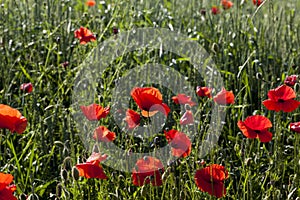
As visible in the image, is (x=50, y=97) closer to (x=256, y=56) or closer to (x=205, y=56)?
(x=205, y=56)

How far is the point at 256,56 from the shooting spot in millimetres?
3289

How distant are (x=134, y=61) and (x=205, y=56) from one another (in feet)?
1.25

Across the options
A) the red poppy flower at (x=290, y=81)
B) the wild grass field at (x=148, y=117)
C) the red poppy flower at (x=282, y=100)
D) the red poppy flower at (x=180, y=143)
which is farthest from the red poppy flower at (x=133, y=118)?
the red poppy flower at (x=290, y=81)

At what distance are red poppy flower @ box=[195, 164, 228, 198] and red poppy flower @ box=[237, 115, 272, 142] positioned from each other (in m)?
0.21

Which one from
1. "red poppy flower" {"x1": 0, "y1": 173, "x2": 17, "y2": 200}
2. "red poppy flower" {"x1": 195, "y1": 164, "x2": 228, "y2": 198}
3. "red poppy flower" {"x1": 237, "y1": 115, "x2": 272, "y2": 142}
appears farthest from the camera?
"red poppy flower" {"x1": 237, "y1": 115, "x2": 272, "y2": 142}

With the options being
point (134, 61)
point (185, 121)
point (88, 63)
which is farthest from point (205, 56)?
point (185, 121)

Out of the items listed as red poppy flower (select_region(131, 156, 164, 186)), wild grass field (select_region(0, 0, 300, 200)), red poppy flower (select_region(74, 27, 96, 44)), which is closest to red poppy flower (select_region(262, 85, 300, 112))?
wild grass field (select_region(0, 0, 300, 200))

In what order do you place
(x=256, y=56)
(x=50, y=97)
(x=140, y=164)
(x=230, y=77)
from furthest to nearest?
(x=256, y=56) < (x=230, y=77) < (x=50, y=97) < (x=140, y=164)

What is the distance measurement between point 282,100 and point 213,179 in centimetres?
43

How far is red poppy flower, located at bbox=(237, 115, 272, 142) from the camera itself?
80.7 inches

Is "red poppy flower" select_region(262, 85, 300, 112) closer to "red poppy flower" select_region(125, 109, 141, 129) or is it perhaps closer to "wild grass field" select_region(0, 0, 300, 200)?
"wild grass field" select_region(0, 0, 300, 200)

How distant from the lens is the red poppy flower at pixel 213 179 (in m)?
1.89

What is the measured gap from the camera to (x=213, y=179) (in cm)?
190

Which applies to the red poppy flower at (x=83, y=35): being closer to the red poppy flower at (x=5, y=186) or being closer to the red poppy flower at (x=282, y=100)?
the red poppy flower at (x=282, y=100)
